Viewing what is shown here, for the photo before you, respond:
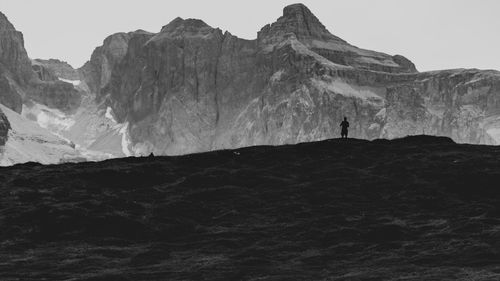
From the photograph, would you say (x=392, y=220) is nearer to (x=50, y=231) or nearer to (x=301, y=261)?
(x=301, y=261)

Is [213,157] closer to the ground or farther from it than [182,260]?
farther from it

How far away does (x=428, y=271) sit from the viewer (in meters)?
31.6

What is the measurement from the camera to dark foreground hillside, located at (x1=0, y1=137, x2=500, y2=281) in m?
33.9

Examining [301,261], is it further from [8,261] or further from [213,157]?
[213,157]

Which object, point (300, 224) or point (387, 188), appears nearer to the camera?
point (300, 224)

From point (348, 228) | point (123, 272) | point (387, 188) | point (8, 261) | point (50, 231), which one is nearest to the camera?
point (123, 272)

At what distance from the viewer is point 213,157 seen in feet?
206

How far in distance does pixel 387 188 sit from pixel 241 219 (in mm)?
9997

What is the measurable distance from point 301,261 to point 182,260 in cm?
514

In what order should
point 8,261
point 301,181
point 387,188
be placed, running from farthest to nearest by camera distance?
point 301,181 → point 387,188 → point 8,261

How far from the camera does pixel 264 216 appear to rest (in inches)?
1722

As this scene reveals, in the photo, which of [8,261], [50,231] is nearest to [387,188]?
[50,231]

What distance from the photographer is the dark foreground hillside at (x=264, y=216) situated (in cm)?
3388

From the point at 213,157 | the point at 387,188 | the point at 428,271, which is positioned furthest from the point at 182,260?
the point at 213,157
